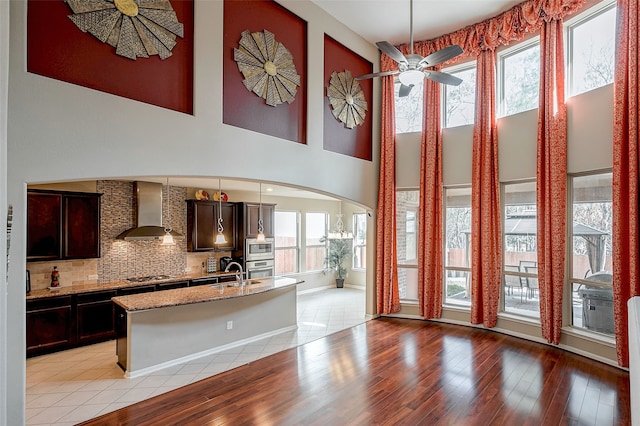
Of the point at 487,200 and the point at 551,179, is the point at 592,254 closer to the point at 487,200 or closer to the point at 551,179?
the point at 551,179

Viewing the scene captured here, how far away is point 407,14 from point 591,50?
8.65ft

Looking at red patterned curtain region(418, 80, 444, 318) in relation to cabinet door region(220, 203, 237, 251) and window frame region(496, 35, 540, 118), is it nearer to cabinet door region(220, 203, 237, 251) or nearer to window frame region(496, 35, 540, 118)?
window frame region(496, 35, 540, 118)

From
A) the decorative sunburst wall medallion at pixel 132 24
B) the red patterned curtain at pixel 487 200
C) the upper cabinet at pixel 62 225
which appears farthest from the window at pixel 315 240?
the decorative sunburst wall medallion at pixel 132 24

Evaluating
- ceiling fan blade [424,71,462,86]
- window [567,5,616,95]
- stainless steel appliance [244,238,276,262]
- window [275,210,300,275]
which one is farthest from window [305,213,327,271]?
window [567,5,616,95]

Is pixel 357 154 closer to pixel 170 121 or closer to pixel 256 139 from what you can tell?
pixel 256 139

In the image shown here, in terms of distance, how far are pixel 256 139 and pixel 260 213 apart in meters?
3.74

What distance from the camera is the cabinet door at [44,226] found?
195 inches

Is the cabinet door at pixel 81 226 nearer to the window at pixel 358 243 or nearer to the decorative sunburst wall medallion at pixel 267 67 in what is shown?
the decorative sunburst wall medallion at pixel 267 67

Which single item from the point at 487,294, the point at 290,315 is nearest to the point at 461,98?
the point at 487,294

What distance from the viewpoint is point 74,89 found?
3.05 meters

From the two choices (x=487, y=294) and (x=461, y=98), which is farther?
(x=461, y=98)

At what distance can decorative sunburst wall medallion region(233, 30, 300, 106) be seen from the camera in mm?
4383

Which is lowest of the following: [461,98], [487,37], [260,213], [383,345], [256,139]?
[383,345]

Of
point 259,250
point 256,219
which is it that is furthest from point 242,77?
point 259,250
